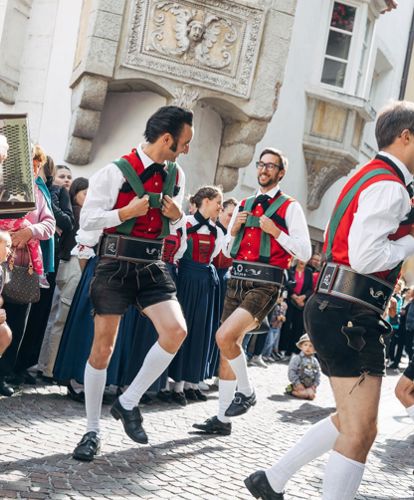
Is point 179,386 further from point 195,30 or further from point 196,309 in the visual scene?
point 195,30

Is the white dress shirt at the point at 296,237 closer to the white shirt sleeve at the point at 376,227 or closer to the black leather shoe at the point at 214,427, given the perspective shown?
the black leather shoe at the point at 214,427

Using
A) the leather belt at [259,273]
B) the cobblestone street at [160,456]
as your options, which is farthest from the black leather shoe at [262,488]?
the leather belt at [259,273]

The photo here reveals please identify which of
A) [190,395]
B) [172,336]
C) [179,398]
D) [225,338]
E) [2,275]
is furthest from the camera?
[190,395]

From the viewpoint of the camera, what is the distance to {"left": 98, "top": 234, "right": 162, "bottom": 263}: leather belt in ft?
18.6

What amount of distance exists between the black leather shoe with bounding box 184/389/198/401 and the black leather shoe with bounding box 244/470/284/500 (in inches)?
181

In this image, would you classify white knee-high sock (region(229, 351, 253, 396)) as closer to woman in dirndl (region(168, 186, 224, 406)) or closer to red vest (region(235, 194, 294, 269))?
red vest (region(235, 194, 294, 269))

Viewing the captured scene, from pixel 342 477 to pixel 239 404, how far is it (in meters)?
3.10

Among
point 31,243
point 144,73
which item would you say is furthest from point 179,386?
point 144,73

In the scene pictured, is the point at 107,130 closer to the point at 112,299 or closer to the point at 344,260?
the point at 112,299

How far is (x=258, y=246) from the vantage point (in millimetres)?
7176

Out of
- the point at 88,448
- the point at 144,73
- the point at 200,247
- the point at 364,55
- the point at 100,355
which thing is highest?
the point at 364,55

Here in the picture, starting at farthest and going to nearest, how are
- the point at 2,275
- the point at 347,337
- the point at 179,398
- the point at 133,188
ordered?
the point at 179,398
the point at 2,275
the point at 133,188
the point at 347,337

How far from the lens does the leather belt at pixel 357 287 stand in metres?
4.05

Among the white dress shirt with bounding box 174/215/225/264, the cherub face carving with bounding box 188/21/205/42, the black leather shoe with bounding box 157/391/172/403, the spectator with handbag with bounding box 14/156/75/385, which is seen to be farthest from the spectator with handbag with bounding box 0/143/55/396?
the cherub face carving with bounding box 188/21/205/42
